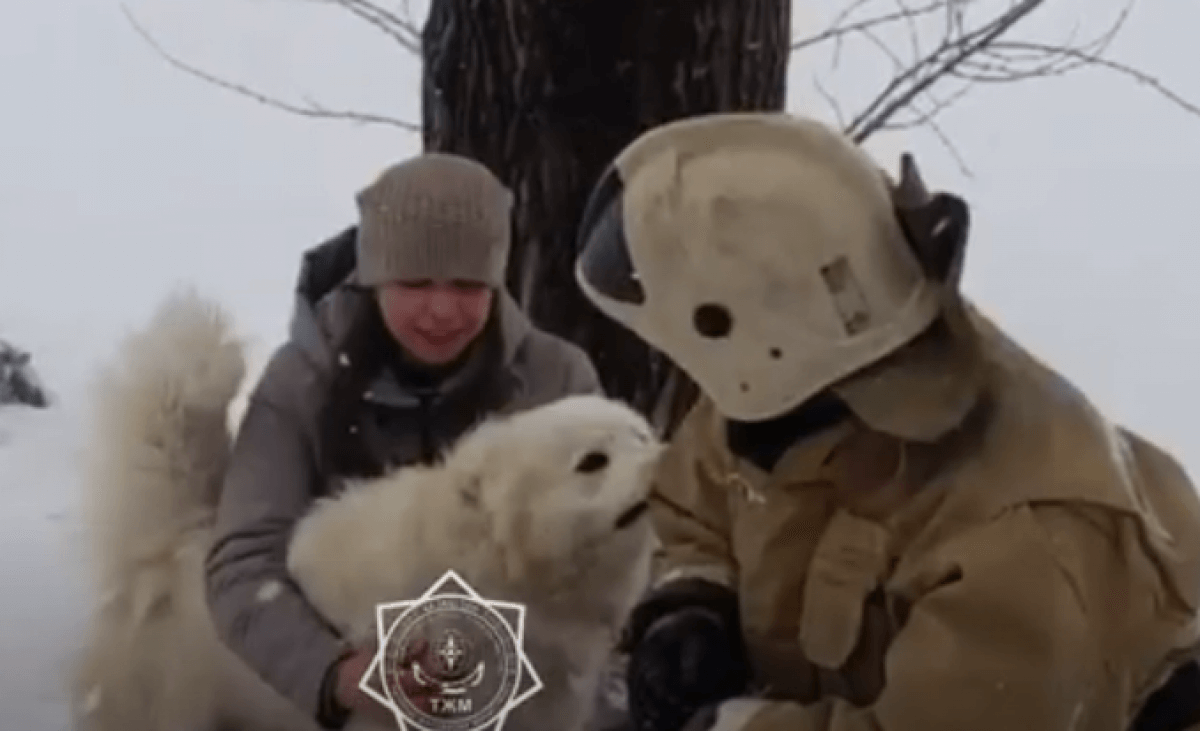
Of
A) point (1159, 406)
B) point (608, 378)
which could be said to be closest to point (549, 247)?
point (608, 378)

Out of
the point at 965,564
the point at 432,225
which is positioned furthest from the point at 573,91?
the point at 965,564

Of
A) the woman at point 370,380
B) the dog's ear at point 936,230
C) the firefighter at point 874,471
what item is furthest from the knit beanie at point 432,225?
the dog's ear at point 936,230

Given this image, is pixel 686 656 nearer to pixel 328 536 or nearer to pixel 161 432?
pixel 328 536

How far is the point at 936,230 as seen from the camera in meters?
0.75

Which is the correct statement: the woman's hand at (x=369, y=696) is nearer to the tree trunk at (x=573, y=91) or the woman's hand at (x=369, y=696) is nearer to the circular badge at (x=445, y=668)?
the circular badge at (x=445, y=668)

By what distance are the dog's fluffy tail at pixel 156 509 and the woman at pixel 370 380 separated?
0.02 m

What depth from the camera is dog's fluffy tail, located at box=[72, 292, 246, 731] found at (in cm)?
92

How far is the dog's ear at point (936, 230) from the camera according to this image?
0.75 metres

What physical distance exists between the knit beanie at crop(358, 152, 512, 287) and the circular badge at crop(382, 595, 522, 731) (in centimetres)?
15

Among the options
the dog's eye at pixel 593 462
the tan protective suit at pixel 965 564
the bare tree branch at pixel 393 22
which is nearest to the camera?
the tan protective suit at pixel 965 564

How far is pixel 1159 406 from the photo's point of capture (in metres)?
0.90

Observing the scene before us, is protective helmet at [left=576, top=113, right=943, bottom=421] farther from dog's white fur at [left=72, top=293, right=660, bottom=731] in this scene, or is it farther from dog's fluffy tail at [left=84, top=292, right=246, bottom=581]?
dog's fluffy tail at [left=84, top=292, right=246, bottom=581]

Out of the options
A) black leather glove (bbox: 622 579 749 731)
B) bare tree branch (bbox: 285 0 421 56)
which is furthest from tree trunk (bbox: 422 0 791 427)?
black leather glove (bbox: 622 579 749 731)

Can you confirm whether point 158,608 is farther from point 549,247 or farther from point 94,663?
point 549,247
